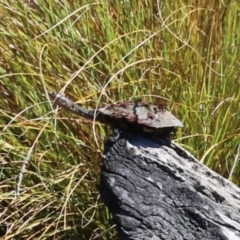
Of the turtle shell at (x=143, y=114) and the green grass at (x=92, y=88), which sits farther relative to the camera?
the green grass at (x=92, y=88)

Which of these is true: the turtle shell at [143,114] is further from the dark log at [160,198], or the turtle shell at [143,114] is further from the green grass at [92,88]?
the green grass at [92,88]

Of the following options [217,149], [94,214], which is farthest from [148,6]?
[94,214]

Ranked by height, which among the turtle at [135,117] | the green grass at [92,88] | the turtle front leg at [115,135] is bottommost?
the green grass at [92,88]

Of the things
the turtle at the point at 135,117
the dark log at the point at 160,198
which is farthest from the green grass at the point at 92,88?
the dark log at the point at 160,198

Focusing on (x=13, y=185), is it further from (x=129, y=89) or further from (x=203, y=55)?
(x=203, y=55)

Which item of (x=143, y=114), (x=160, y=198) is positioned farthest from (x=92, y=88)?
(x=160, y=198)

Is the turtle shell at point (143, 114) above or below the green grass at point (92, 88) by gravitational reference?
above

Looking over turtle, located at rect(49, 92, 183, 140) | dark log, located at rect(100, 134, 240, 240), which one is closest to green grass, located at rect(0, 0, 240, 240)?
turtle, located at rect(49, 92, 183, 140)
